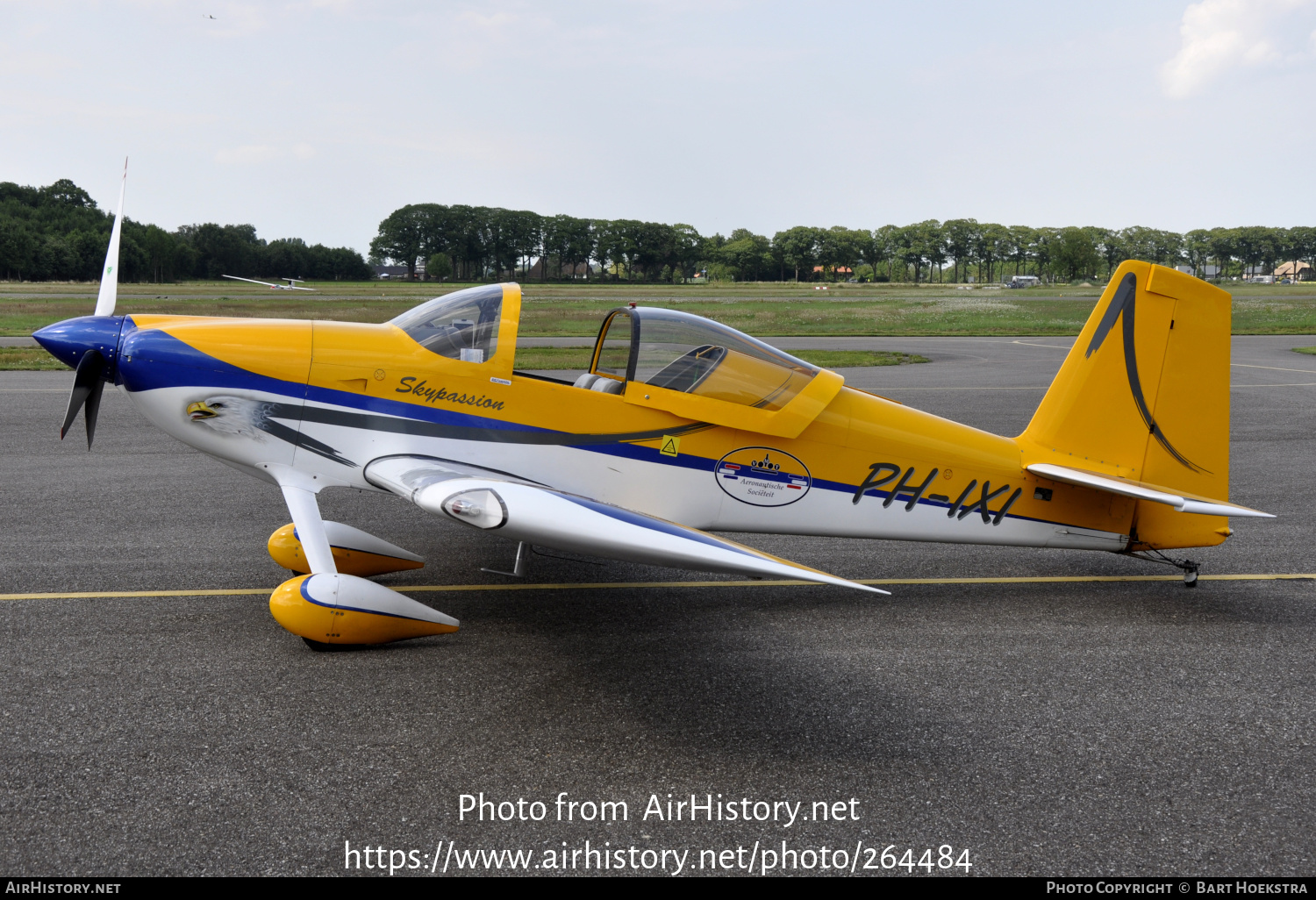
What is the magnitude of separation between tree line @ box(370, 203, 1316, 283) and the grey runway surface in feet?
360

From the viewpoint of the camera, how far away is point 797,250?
167 metres

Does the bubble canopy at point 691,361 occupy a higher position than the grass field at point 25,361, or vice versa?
the bubble canopy at point 691,361

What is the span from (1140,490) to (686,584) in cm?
314

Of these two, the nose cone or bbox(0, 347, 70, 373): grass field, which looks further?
bbox(0, 347, 70, 373): grass field

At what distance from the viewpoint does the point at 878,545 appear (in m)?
7.54

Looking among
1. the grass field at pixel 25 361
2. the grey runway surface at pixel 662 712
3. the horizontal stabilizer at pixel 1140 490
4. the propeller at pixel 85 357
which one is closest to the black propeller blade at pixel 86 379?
the propeller at pixel 85 357

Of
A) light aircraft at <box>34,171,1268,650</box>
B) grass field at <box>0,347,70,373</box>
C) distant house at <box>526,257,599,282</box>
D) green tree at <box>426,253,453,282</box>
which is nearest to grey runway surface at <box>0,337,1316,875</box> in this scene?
light aircraft at <box>34,171,1268,650</box>

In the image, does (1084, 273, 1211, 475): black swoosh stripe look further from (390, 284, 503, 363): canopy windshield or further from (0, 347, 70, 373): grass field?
(0, 347, 70, 373): grass field

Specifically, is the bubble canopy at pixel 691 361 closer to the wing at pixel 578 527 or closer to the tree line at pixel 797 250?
the wing at pixel 578 527

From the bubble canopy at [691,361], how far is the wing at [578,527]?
1.07 metres

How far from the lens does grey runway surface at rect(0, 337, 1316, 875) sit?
338cm

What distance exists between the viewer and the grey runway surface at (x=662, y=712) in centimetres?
338

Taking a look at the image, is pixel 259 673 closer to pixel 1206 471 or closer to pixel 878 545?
pixel 878 545
